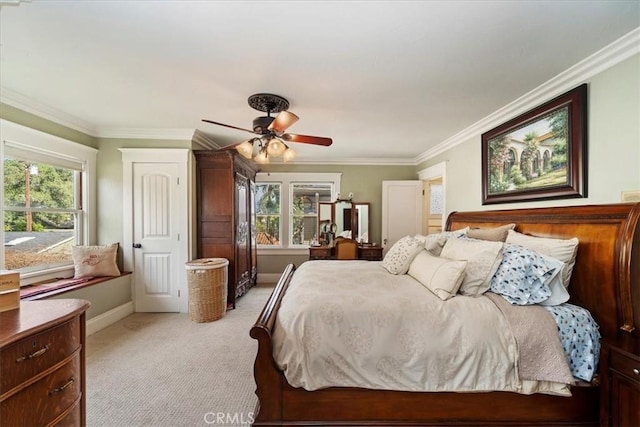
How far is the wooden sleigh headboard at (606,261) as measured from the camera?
154cm

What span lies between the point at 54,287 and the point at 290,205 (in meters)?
3.41

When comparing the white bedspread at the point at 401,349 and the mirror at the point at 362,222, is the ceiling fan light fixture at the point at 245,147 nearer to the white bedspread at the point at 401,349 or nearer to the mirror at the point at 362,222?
the white bedspread at the point at 401,349

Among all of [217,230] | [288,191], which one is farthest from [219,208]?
[288,191]

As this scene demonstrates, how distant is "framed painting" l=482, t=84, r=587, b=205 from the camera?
198 cm

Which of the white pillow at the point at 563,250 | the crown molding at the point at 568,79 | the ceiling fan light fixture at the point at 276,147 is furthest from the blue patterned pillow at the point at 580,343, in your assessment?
the ceiling fan light fixture at the point at 276,147

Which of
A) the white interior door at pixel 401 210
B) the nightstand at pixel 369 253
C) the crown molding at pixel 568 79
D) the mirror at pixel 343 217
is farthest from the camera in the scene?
the mirror at pixel 343 217

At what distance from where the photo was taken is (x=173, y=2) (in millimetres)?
1350

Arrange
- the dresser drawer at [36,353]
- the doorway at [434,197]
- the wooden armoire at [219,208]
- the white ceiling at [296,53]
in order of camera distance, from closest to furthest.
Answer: the dresser drawer at [36,353], the white ceiling at [296,53], the wooden armoire at [219,208], the doorway at [434,197]

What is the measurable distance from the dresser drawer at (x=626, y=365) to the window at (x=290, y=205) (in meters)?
4.06

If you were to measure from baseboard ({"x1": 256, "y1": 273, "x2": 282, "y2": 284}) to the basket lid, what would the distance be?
1627 millimetres

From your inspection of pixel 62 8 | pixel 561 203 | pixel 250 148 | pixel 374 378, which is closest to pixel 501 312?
pixel 374 378

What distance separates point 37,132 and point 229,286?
2.74 meters

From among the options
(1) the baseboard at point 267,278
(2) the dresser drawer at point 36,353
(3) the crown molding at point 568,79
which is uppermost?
(3) the crown molding at point 568,79

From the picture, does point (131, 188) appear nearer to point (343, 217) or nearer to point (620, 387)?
point (343, 217)
